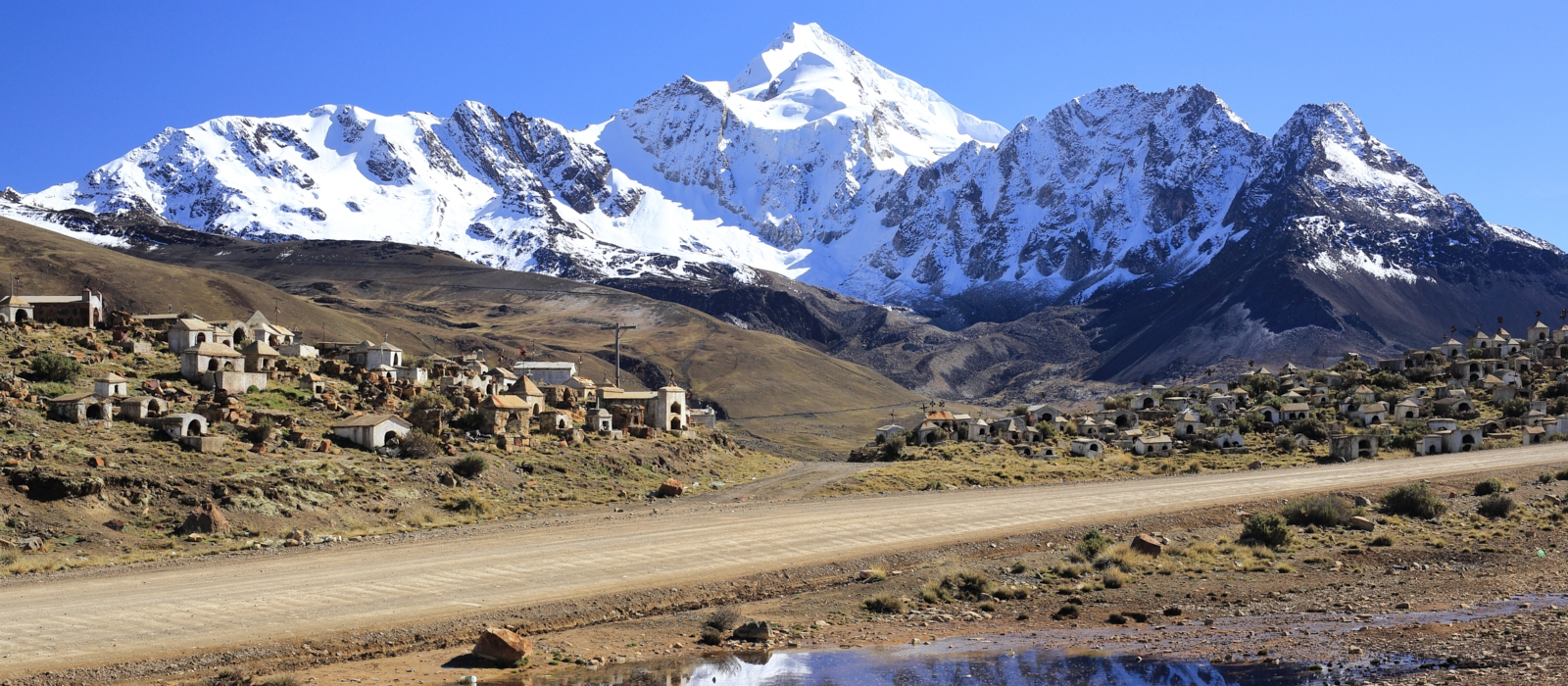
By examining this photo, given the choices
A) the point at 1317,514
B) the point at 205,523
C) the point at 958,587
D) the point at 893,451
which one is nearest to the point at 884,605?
the point at 958,587

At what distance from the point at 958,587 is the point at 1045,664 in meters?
6.90

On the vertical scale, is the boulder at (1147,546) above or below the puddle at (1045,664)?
above

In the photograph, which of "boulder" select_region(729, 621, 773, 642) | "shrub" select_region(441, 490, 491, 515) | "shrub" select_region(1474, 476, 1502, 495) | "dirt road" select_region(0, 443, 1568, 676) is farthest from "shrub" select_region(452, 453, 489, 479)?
"shrub" select_region(1474, 476, 1502, 495)

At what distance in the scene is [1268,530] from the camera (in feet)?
116

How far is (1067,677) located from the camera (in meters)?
21.3

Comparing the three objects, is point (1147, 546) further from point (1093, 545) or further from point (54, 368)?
point (54, 368)

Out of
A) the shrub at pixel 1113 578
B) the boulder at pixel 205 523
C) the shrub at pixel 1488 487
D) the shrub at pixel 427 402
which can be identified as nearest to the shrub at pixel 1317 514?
→ the shrub at pixel 1488 487

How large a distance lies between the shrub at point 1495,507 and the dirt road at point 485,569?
23.8 ft

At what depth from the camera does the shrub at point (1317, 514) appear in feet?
127

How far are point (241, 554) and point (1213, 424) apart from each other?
202 feet

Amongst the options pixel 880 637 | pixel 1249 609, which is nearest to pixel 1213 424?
pixel 1249 609

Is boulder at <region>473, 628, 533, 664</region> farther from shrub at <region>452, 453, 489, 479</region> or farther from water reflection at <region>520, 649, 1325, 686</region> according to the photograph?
shrub at <region>452, 453, 489, 479</region>

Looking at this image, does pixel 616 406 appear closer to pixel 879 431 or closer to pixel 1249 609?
pixel 879 431

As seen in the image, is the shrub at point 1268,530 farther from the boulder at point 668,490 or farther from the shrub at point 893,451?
the shrub at point 893,451
